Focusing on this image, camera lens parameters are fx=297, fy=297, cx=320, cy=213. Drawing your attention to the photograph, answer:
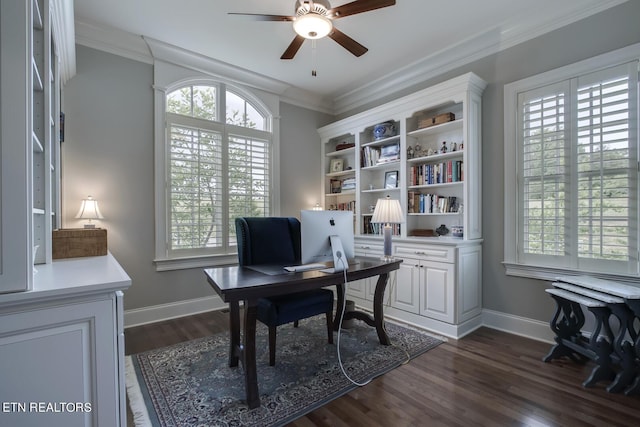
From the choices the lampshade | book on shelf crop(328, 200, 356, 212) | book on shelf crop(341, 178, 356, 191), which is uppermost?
book on shelf crop(341, 178, 356, 191)

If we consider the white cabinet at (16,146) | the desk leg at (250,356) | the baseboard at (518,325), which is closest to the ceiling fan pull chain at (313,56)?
the white cabinet at (16,146)

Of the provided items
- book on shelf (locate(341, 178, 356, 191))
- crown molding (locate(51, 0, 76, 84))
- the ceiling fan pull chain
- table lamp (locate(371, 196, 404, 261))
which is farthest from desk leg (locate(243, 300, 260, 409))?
book on shelf (locate(341, 178, 356, 191))

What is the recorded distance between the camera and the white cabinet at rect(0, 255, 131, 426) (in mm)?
952

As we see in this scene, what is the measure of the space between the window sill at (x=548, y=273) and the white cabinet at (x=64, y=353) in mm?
3168

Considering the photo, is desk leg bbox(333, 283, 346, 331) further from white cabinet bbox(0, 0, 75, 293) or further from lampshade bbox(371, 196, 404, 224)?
white cabinet bbox(0, 0, 75, 293)

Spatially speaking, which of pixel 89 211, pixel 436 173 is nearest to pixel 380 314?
Result: pixel 436 173

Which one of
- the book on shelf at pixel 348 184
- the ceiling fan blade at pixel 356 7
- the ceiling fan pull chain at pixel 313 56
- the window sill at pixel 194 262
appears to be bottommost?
the window sill at pixel 194 262

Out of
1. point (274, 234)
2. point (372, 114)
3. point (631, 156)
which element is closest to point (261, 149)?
point (372, 114)

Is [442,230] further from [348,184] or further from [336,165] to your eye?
[336,165]

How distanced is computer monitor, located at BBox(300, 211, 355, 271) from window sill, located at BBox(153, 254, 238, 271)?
1.95 metres

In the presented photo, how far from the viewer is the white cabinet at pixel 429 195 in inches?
115

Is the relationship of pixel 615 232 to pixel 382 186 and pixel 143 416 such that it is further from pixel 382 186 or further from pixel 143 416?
pixel 143 416

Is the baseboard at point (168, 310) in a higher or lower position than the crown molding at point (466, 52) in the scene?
lower

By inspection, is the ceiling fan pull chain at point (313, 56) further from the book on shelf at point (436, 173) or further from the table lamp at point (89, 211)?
the table lamp at point (89, 211)
